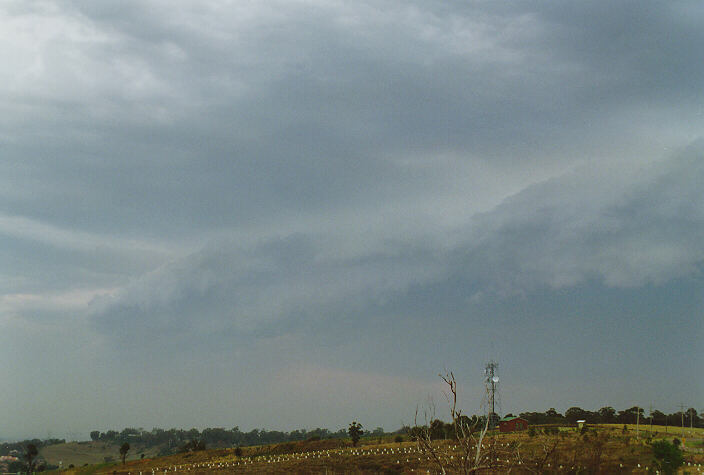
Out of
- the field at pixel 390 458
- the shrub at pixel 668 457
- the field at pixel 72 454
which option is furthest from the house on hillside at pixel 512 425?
the field at pixel 72 454

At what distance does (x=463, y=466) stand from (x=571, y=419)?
490 feet

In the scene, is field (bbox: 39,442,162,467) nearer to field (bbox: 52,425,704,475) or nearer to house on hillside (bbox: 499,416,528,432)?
field (bbox: 52,425,704,475)

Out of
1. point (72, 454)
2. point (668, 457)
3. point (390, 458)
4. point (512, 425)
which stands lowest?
point (72, 454)

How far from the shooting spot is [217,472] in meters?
77.8

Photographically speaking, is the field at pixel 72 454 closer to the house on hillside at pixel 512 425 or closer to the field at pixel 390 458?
the field at pixel 390 458

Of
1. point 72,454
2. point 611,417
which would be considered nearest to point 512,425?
point 611,417

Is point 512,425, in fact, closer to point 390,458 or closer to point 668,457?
point 390,458

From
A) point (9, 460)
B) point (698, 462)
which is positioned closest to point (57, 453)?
point (9, 460)

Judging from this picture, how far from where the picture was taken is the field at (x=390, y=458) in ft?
218

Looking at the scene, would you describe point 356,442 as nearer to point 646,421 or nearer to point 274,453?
point 274,453

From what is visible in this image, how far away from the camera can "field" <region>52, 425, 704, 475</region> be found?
66312mm

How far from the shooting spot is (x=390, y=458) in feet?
270

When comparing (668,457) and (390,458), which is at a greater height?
(668,457)

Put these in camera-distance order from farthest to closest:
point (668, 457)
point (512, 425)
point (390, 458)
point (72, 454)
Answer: point (72, 454), point (512, 425), point (390, 458), point (668, 457)
